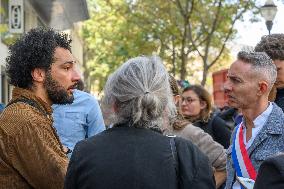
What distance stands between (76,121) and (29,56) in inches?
61.8

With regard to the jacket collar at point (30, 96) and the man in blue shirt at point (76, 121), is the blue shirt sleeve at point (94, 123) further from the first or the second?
the jacket collar at point (30, 96)

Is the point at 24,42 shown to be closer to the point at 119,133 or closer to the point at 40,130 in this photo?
the point at 40,130

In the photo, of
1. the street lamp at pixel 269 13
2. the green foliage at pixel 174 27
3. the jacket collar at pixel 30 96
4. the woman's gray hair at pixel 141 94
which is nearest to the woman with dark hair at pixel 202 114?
the jacket collar at pixel 30 96

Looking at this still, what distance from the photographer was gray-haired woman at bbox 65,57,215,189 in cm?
294

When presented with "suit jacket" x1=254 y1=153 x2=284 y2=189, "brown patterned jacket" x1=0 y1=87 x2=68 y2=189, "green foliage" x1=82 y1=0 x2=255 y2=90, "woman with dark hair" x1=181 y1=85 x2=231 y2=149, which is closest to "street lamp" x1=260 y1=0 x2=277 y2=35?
"green foliage" x1=82 y1=0 x2=255 y2=90

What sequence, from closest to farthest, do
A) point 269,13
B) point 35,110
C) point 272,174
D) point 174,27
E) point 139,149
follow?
point 272,174 → point 139,149 → point 35,110 → point 269,13 → point 174,27

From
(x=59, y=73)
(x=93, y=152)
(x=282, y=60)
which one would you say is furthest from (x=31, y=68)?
(x=282, y=60)

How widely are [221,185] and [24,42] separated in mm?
2180

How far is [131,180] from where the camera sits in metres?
2.95

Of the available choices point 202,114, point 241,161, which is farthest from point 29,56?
point 202,114

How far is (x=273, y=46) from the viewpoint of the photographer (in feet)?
14.4

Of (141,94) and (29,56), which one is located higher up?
(29,56)

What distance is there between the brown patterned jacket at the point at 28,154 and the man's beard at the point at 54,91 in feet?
1.12

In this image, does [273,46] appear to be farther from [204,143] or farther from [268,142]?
[204,143]
